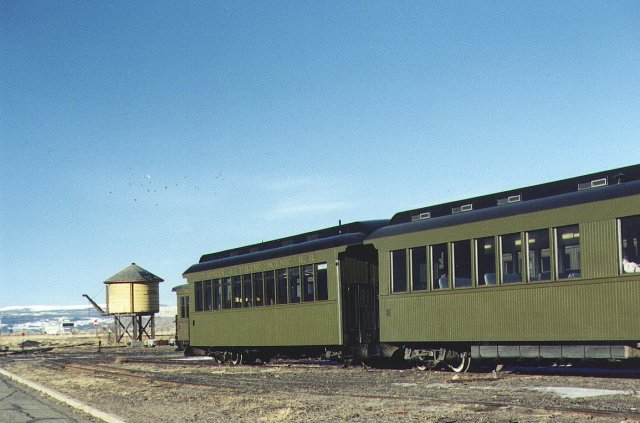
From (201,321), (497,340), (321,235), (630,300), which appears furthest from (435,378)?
(201,321)

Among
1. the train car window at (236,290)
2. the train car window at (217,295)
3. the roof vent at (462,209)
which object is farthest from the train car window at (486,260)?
the train car window at (217,295)

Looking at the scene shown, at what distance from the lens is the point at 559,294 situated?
50.1 feet

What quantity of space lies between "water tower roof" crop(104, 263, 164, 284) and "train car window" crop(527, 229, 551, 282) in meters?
48.4

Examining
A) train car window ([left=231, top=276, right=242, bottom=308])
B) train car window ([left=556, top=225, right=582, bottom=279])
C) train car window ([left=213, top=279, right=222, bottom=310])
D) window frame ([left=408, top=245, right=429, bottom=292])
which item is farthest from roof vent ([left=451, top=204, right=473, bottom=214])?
train car window ([left=213, top=279, right=222, bottom=310])

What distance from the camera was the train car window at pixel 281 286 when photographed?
75.4ft

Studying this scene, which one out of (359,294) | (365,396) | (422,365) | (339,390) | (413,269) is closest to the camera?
(365,396)

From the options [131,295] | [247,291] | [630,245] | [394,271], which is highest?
[630,245]

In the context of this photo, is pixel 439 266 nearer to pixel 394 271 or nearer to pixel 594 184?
pixel 394 271

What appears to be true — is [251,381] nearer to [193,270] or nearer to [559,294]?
[559,294]

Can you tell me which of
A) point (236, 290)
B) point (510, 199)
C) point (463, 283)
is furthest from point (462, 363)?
point (236, 290)

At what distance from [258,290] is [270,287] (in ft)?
2.61

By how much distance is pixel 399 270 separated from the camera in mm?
19266

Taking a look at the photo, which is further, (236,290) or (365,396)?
(236,290)

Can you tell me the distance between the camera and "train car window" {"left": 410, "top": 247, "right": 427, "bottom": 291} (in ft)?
60.6
